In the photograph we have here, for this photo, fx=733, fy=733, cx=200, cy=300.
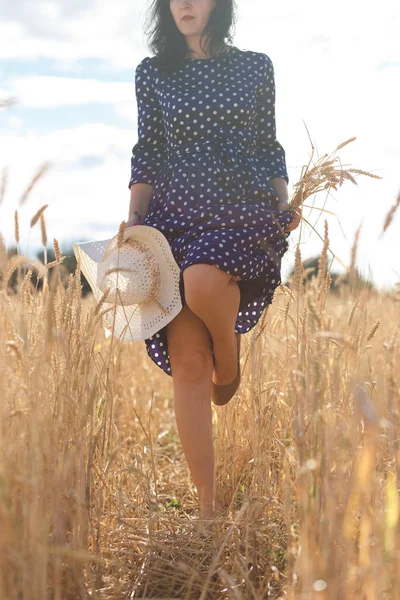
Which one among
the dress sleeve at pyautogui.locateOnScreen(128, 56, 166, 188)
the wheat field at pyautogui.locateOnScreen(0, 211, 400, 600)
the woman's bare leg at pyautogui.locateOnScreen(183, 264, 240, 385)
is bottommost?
the wheat field at pyautogui.locateOnScreen(0, 211, 400, 600)

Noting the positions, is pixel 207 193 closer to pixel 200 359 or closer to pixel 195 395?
pixel 200 359

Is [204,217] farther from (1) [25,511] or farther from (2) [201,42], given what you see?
(1) [25,511]

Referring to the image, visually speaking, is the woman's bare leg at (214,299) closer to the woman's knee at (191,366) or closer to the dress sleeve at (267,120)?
the woman's knee at (191,366)

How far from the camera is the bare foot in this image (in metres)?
2.39

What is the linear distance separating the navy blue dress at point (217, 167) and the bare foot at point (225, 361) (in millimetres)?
112

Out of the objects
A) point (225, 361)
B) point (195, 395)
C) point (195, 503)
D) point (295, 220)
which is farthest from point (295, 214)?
point (195, 503)

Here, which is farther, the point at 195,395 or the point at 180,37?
the point at 180,37

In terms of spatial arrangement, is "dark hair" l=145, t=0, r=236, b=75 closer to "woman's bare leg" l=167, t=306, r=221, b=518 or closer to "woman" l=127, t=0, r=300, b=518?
"woman" l=127, t=0, r=300, b=518

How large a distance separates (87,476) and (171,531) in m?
0.44

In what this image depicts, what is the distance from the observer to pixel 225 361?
2.47m

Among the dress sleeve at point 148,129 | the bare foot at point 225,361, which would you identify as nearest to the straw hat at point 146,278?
the bare foot at point 225,361

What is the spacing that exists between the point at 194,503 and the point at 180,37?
1712 mm

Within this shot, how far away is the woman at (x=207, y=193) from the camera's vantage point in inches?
89.9

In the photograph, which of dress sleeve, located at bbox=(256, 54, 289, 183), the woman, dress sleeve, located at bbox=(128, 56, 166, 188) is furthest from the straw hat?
dress sleeve, located at bbox=(256, 54, 289, 183)
